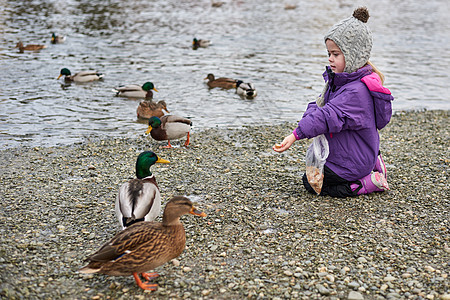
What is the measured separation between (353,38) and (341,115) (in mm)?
870

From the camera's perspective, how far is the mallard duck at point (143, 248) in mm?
3773

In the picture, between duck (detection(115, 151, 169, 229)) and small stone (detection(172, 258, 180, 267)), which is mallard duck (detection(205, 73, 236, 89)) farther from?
small stone (detection(172, 258, 180, 267))

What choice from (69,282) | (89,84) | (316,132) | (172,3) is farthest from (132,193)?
(172,3)

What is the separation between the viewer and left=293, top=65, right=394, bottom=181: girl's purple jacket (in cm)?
534

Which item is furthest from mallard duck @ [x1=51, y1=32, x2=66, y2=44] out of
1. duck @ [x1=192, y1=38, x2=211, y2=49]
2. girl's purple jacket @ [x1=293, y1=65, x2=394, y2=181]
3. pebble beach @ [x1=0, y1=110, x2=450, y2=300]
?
girl's purple jacket @ [x1=293, y1=65, x2=394, y2=181]

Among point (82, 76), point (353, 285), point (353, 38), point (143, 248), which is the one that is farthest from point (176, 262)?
point (82, 76)

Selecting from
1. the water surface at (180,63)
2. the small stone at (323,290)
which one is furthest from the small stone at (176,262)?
the water surface at (180,63)

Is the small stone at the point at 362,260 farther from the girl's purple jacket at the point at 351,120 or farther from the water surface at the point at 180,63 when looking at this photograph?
the water surface at the point at 180,63

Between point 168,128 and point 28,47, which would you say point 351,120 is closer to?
point 168,128

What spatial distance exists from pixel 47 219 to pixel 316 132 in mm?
3146

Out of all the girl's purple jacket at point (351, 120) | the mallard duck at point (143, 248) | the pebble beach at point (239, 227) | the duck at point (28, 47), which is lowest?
the pebble beach at point (239, 227)

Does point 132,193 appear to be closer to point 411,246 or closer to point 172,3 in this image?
point 411,246

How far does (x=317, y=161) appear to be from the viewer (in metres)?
5.78

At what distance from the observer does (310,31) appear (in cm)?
2283
